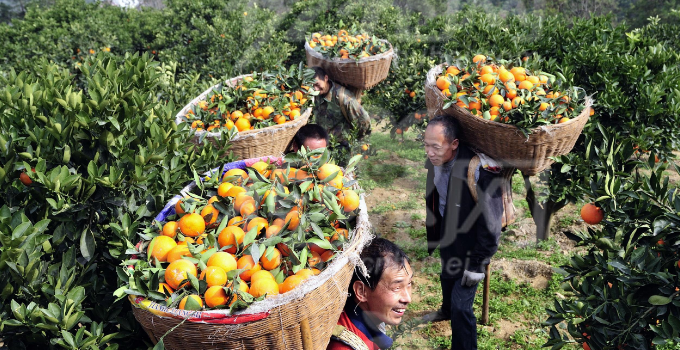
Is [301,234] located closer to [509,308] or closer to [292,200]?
[292,200]

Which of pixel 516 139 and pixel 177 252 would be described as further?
pixel 516 139

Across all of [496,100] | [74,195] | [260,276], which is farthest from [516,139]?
[74,195]

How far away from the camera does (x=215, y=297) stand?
66.7 inches

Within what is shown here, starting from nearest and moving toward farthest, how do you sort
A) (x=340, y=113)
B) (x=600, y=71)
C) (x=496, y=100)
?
1. (x=496, y=100)
2. (x=600, y=71)
3. (x=340, y=113)

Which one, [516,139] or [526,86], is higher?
[526,86]

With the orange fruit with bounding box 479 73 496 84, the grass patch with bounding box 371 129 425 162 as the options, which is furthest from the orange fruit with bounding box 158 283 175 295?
the grass patch with bounding box 371 129 425 162

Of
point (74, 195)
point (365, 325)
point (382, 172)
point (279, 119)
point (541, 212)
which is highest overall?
point (74, 195)

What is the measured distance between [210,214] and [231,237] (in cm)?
23

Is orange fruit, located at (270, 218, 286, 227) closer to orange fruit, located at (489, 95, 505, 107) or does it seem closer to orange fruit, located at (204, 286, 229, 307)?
orange fruit, located at (204, 286, 229, 307)

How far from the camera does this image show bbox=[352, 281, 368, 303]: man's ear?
2.31 meters

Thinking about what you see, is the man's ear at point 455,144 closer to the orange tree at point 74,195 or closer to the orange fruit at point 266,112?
the orange fruit at point 266,112

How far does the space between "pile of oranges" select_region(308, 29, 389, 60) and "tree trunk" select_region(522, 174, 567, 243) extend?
248cm

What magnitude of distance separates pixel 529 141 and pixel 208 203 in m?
2.12

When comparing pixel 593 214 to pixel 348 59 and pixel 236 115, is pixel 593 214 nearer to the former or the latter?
pixel 236 115
